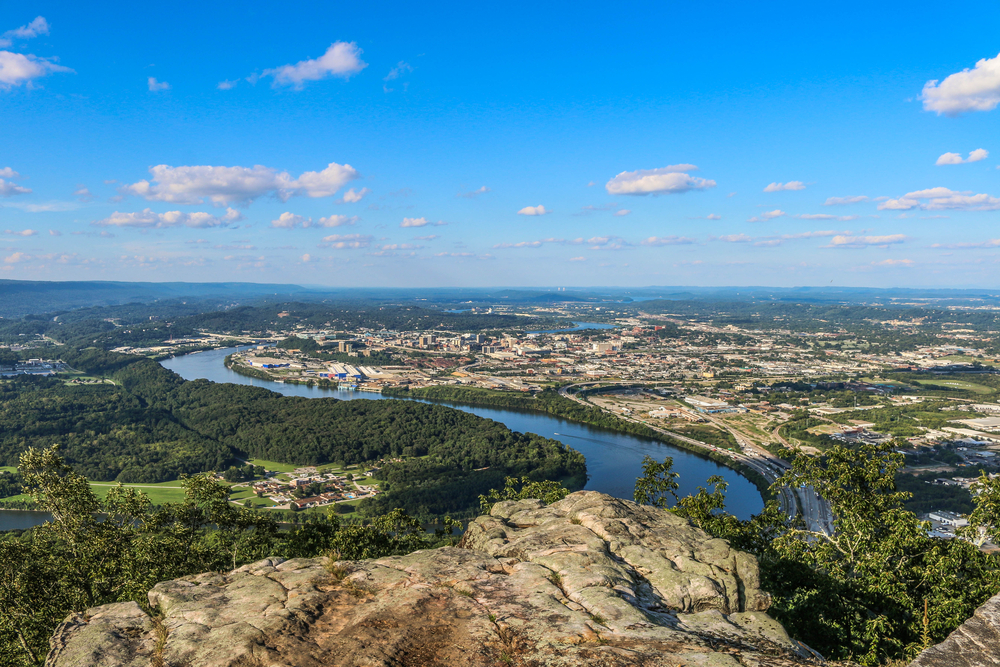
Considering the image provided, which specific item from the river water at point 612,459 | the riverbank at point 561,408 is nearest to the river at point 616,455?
the river water at point 612,459

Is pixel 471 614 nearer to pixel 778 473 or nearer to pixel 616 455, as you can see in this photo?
pixel 778 473

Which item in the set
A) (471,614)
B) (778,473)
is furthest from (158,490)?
(778,473)

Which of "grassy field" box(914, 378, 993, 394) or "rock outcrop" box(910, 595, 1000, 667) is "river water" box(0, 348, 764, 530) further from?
"grassy field" box(914, 378, 993, 394)

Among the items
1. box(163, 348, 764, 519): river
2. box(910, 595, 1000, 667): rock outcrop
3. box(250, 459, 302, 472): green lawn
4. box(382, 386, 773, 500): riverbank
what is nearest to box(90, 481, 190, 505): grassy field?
box(250, 459, 302, 472): green lawn

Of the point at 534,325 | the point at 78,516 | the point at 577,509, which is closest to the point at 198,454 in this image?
the point at 78,516

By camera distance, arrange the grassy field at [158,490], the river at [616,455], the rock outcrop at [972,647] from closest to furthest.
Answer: the rock outcrop at [972,647] < the grassy field at [158,490] < the river at [616,455]

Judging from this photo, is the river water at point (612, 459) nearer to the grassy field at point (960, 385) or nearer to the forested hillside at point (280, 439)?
the forested hillside at point (280, 439)
